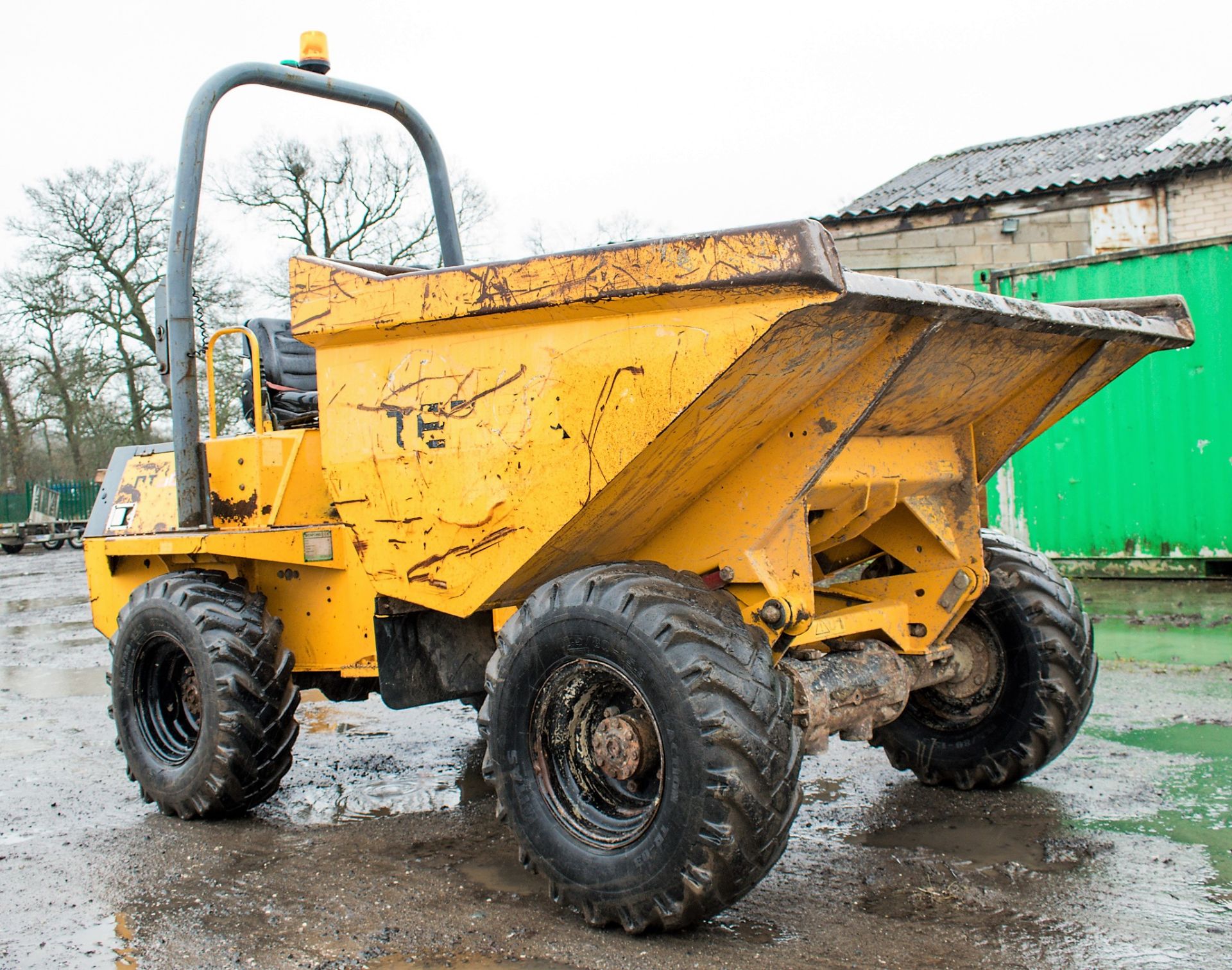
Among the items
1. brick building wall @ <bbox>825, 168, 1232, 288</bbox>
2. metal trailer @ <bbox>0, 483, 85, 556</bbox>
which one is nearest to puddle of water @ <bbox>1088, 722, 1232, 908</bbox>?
brick building wall @ <bbox>825, 168, 1232, 288</bbox>

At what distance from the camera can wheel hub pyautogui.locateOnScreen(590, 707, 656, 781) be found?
309 centimetres

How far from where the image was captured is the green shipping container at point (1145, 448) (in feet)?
30.2

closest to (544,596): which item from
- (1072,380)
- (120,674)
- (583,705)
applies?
(583,705)

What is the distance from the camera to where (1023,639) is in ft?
13.6

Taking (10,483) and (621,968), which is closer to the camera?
(621,968)

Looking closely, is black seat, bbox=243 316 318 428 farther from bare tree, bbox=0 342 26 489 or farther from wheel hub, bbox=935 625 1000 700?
bare tree, bbox=0 342 26 489

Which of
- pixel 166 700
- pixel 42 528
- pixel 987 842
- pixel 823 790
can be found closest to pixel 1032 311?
pixel 987 842

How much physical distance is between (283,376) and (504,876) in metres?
2.51

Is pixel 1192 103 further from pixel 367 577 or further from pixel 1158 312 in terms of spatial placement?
pixel 367 577

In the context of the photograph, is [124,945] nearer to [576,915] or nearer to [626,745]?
[576,915]

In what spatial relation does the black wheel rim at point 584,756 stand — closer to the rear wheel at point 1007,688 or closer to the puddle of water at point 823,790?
the puddle of water at point 823,790

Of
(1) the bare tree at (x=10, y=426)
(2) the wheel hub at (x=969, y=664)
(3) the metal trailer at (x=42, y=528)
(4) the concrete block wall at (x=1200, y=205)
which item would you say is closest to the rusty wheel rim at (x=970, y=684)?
(2) the wheel hub at (x=969, y=664)

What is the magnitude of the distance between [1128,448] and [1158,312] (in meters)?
6.33

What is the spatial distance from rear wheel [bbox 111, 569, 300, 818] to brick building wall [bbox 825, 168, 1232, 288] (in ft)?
37.1
